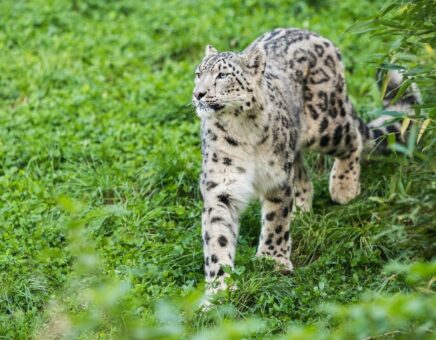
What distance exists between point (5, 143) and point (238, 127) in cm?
306

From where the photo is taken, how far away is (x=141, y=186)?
858cm

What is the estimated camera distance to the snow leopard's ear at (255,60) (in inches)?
274

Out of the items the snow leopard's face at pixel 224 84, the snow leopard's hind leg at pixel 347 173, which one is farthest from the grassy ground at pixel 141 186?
the snow leopard's face at pixel 224 84

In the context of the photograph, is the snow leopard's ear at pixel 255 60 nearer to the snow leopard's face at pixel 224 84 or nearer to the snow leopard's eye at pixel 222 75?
the snow leopard's face at pixel 224 84

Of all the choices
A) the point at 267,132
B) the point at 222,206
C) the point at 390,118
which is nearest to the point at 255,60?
the point at 267,132

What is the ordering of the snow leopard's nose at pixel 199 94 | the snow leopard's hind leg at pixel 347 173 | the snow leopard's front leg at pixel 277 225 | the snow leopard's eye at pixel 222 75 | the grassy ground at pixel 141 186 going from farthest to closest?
the snow leopard's hind leg at pixel 347 173 < the snow leopard's front leg at pixel 277 225 < the snow leopard's eye at pixel 222 75 < the snow leopard's nose at pixel 199 94 < the grassy ground at pixel 141 186

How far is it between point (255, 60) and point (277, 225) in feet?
4.20

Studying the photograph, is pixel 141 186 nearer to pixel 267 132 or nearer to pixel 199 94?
pixel 267 132

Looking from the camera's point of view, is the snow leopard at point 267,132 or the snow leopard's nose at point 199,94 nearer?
the snow leopard's nose at point 199,94

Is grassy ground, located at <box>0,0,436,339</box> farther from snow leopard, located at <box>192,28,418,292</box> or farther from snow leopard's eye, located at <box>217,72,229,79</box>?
snow leopard's eye, located at <box>217,72,229,79</box>

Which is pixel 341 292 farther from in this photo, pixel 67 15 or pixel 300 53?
pixel 67 15

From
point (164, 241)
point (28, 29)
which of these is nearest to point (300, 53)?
point (164, 241)

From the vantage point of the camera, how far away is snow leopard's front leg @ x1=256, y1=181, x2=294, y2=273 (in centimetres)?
739

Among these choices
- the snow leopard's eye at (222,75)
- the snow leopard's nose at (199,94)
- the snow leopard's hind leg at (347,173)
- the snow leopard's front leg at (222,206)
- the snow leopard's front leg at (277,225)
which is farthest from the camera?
the snow leopard's hind leg at (347,173)
